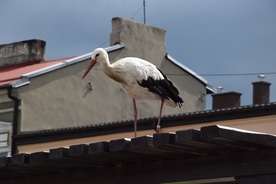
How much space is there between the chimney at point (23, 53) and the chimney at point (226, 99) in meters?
8.87

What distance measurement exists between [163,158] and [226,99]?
779 inches

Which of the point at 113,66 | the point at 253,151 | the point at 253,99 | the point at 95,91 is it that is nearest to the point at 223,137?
the point at 253,151

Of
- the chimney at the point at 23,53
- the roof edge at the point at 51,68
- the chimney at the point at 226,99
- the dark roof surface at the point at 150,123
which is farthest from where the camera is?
the chimney at the point at 23,53

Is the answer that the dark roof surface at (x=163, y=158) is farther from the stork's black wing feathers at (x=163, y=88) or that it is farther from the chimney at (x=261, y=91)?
the chimney at (x=261, y=91)

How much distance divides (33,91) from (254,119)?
10376mm

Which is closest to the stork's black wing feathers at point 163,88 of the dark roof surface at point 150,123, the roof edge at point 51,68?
the dark roof surface at point 150,123

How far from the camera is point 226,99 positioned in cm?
3506

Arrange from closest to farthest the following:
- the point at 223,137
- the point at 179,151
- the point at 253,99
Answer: the point at 223,137
the point at 179,151
the point at 253,99

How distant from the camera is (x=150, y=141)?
14539 millimetres

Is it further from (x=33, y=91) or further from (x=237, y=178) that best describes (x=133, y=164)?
(x=33, y=91)

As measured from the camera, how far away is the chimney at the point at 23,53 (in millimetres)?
41938

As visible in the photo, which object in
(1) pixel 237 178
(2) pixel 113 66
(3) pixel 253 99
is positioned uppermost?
(3) pixel 253 99

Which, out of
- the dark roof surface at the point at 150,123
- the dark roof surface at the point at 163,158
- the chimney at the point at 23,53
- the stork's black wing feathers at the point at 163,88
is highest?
the chimney at the point at 23,53

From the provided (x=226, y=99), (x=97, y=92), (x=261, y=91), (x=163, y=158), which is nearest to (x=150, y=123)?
(x=226, y=99)
